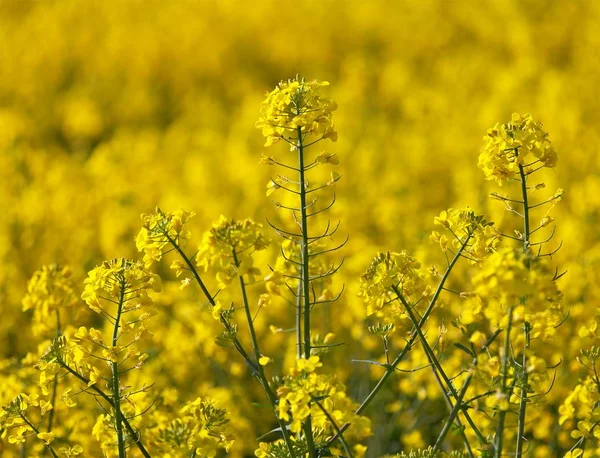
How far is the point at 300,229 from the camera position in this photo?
8.73 feet

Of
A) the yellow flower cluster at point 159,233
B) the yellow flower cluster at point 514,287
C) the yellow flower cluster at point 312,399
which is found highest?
the yellow flower cluster at point 159,233

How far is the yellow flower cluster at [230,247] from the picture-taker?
7.54ft

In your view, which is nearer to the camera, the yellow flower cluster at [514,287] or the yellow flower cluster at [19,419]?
the yellow flower cluster at [514,287]

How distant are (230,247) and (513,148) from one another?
34.7 inches

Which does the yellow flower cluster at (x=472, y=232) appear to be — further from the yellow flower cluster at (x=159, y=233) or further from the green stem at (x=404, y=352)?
the yellow flower cluster at (x=159, y=233)

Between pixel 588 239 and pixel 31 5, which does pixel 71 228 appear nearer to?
pixel 588 239

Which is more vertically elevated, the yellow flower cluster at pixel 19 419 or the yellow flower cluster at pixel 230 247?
the yellow flower cluster at pixel 230 247

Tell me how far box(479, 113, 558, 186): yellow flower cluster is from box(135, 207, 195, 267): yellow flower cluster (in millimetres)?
920

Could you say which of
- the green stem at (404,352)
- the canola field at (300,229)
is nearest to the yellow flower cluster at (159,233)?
the canola field at (300,229)

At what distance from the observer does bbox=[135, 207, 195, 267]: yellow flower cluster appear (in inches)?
96.3

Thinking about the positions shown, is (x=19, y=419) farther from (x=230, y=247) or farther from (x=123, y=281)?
(x=230, y=247)

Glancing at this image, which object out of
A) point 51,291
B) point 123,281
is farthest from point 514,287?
point 51,291

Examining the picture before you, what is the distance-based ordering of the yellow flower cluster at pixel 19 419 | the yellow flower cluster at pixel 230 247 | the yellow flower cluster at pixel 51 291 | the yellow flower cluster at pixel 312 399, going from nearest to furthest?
the yellow flower cluster at pixel 312 399, the yellow flower cluster at pixel 230 247, the yellow flower cluster at pixel 19 419, the yellow flower cluster at pixel 51 291

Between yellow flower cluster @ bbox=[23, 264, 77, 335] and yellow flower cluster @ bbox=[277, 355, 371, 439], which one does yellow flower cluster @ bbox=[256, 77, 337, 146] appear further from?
yellow flower cluster @ bbox=[23, 264, 77, 335]
